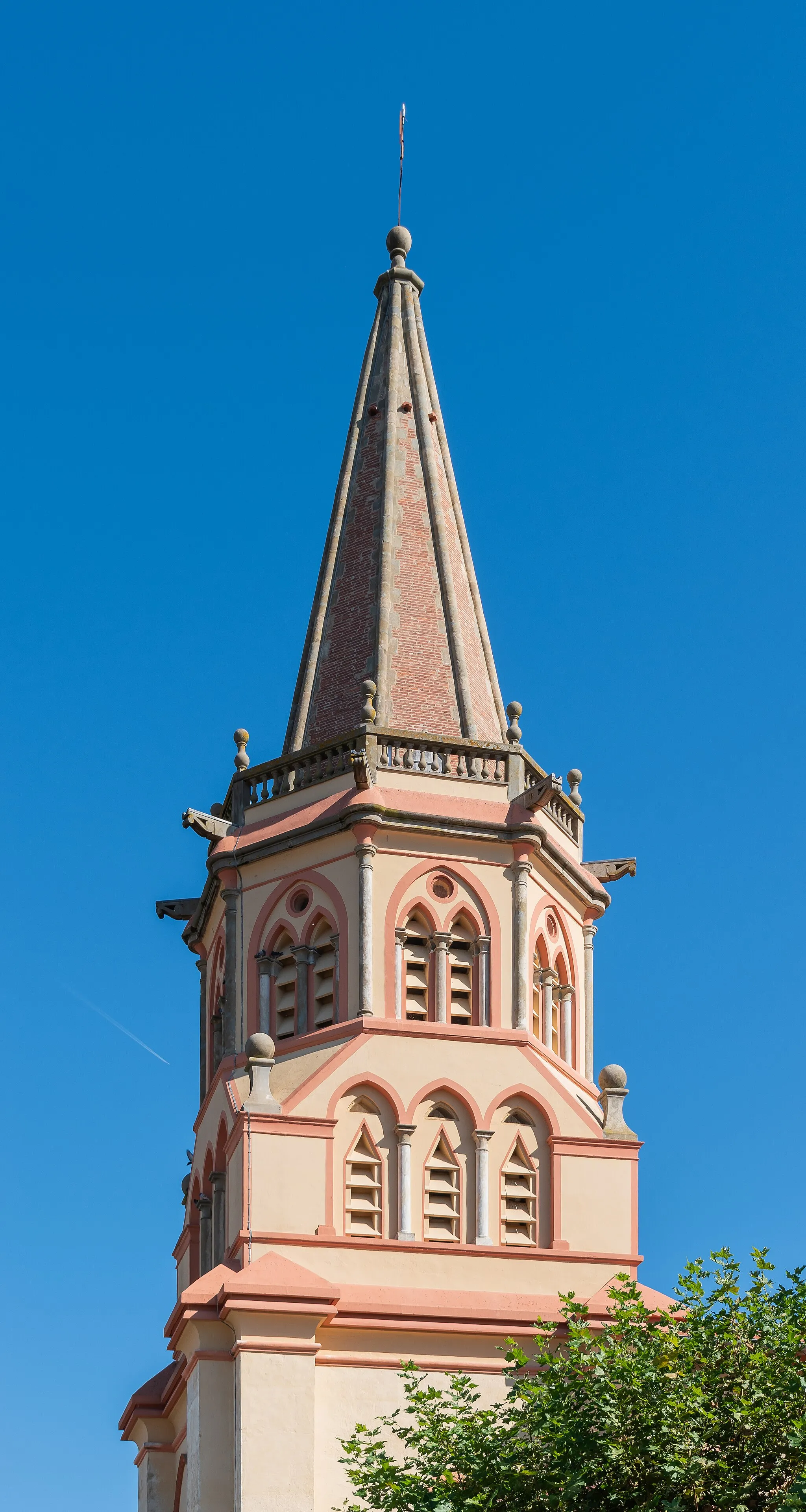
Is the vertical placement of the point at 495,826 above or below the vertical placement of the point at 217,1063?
above

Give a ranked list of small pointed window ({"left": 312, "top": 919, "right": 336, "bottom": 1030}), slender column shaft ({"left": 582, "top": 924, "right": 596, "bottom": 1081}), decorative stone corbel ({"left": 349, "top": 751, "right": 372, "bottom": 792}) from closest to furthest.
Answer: small pointed window ({"left": 312, "top": 919, "right": 336, "bottom": 1030}) → decorative stone corbel ({"left": 349, "top": 751, "right": 372, "bottom": 792}) → slender column shaft ({"left": 582, "top": 924, "right": 596, "bottom": 1081})

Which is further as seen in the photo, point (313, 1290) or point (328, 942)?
point (328, 942)

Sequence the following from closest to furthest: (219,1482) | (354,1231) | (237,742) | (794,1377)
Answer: (794,1377)
(219,1482)
(354,1231)
(237,742)

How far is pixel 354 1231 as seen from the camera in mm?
33750

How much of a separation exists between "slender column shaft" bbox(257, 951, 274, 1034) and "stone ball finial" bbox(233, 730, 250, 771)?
2.93m

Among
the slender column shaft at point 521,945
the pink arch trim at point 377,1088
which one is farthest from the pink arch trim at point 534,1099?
the pink arch trim at point 377,1088

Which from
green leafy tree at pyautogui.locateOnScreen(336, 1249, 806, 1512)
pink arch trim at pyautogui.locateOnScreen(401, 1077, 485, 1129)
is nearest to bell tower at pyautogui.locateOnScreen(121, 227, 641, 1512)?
pink arch trim at pyautogui.locateOnScreen(401, 1077, 485, 1129)

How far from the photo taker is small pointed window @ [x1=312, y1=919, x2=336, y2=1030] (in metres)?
35.6

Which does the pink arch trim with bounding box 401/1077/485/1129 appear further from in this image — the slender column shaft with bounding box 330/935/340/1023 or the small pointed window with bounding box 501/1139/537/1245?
the slender column shaft with bounding box 330/935/340/1023

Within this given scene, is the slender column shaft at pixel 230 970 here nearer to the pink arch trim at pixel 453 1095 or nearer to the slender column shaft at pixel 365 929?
the slender column shaft at pixel 365 929

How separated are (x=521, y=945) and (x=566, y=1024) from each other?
1903mm

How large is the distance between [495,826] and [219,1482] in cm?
943

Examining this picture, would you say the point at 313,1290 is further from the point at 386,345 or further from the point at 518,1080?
the point at 386,345

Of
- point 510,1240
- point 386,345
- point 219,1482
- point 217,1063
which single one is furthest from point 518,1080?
point 386,345
